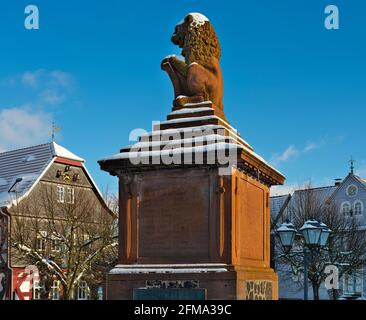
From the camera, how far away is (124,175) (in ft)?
45.1

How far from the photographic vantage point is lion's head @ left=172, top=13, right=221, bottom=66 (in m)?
14.7

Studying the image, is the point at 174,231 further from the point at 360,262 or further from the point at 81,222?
the point at 360,262

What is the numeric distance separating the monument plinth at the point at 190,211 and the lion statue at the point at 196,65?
0.07m

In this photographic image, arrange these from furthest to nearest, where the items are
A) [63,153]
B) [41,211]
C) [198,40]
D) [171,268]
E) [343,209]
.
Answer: [343,209] < [63,153] < [41,211] < [198,40] < [171,268]

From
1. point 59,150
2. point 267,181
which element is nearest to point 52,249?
point 59,150

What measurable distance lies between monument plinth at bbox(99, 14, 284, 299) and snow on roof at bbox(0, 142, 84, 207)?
31.0 meters

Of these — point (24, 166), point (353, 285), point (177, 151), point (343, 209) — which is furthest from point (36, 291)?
point (177, 151)

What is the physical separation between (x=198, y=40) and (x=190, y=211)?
392 centimetres

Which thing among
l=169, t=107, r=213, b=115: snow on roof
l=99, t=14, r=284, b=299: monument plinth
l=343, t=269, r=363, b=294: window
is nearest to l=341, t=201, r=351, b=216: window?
l=343, t=269, r=363, b=294: window

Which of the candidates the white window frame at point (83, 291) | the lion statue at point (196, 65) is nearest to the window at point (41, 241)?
the white window frame at point (83, 291)

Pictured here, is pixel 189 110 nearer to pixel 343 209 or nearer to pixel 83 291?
pixel 83 291

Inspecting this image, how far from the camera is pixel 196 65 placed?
1448 centimetres

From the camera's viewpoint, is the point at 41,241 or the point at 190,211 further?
the point at 41,241
